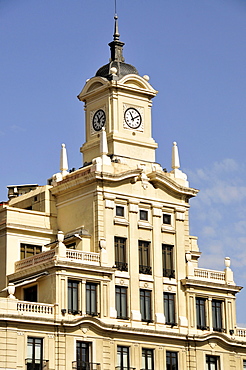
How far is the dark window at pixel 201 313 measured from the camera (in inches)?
3396

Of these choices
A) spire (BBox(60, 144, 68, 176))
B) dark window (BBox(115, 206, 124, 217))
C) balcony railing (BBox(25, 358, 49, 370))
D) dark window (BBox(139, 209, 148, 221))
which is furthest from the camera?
spire (BBox(60, 144, 68, 176))

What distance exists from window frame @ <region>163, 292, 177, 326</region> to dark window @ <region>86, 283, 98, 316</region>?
21.0ft

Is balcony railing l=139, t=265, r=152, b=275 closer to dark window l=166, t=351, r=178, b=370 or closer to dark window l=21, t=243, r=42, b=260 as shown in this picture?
dark window l=166, t=351, r=178, b=370

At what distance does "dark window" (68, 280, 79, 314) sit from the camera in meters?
80.1

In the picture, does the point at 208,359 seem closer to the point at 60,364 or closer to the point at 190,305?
the point at 190,305

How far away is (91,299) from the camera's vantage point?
81.3m

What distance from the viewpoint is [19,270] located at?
84.4 meters

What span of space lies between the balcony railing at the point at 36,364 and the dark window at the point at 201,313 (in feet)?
44.4

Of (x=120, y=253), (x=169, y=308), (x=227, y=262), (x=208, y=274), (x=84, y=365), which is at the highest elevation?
(x=227, y=262)

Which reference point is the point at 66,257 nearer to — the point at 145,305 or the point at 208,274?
the point at 145,305

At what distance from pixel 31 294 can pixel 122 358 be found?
7821mm

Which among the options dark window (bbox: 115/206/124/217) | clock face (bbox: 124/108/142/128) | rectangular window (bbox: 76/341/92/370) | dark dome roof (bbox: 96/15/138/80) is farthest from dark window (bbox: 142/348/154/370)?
dark dome roof (bbox: 96/15/138/80)

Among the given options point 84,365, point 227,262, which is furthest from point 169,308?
point 84,365

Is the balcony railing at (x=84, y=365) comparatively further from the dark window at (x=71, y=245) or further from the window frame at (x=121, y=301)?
the dark window at (x=71, y=245)
